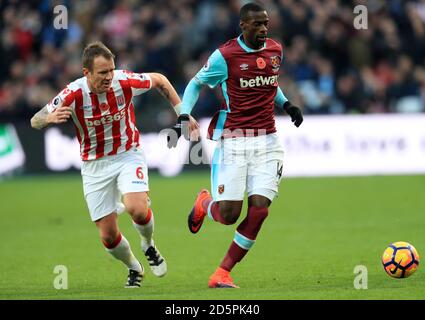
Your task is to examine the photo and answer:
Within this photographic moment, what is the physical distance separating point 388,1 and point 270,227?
390 inches

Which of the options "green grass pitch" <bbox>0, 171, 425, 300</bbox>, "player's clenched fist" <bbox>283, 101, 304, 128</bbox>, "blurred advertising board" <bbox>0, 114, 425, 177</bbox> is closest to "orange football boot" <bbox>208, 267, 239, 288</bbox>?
"green grass pitch" <bbox>0, 171, 425, 300</bbox>

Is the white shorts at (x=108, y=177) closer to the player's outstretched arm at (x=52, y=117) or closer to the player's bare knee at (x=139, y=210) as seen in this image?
the player's bare knee at (x=139, y=210)

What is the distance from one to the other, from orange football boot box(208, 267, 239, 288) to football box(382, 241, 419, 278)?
1.37 meters

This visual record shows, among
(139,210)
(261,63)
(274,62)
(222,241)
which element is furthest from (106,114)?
(222,241)

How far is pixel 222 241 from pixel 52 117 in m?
4.93

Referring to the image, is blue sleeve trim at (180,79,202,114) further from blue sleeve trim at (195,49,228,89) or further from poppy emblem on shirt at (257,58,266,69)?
poppy emblem on shirt at (257,58,266,69)

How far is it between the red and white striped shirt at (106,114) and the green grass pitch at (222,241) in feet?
4.25

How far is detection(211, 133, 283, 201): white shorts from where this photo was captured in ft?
28.9

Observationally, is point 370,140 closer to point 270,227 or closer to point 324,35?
point 324,35

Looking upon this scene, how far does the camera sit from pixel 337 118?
19.4 m

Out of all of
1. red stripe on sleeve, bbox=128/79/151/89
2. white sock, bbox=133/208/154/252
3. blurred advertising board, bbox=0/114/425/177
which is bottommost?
white sock, bbox=133/208/154/252

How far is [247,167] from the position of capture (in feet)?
29.2
